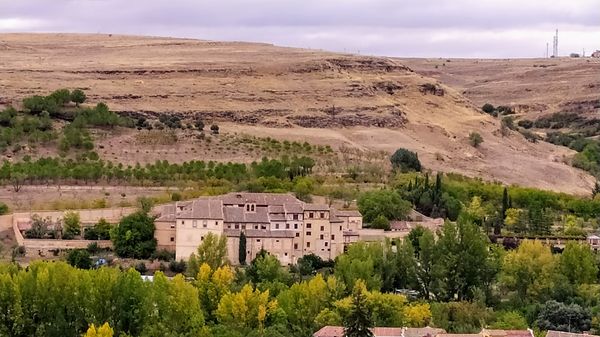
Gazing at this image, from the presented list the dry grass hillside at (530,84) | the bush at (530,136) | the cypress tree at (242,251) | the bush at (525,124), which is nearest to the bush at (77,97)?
the cypress tree at (242,251)

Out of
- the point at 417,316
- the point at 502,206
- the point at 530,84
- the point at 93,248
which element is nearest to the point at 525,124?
the point at 530,84

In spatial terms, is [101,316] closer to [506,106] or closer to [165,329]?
[165,329]

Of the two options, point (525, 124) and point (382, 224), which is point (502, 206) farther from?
point (525, 124)

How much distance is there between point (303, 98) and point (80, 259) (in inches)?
1871

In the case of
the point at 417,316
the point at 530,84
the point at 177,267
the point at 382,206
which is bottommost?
the point at 177,267

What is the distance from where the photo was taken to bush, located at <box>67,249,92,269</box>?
147 feet

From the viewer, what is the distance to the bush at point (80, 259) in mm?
44875

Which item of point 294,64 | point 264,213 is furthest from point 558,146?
point 264,213

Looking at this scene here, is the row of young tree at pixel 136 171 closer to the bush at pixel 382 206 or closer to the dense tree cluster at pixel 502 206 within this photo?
the bush at pixel 382 206

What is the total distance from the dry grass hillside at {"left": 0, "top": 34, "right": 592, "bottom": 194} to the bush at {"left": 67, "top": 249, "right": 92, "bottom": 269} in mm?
26379

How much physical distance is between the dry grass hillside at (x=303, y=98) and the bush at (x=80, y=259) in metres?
26.4

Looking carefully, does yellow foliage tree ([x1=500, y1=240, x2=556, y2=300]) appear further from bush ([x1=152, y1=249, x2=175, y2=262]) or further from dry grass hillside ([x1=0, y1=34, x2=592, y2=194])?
dry grass hillside ([x1=0, y1=34, x2=592, y2=194])

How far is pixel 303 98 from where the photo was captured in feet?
298

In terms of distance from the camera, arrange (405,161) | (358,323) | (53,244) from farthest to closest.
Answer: (405,161) → (53,244) → (358,323)
